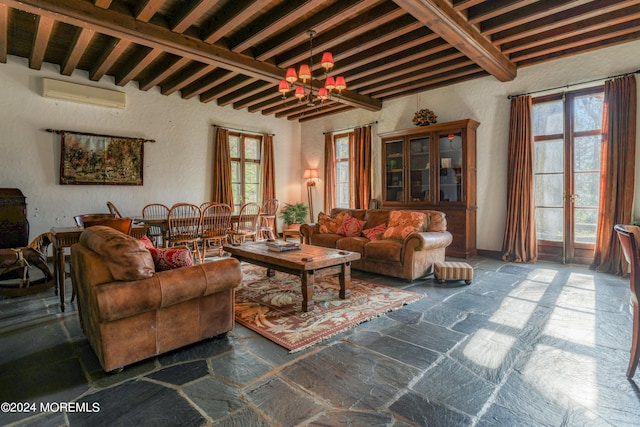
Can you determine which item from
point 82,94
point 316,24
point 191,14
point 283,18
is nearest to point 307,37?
point 316,24

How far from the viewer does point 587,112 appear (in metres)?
4.73

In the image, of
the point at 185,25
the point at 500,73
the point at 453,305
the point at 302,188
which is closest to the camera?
the point at 453,305

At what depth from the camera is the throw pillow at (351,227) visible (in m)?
4.93

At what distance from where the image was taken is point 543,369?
2.02 m

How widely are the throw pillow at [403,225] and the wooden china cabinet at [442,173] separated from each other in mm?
1437

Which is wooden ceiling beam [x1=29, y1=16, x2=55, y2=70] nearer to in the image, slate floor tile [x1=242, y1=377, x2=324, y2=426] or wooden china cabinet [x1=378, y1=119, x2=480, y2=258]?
slate floor tile [x1=242, y1=377, x2=324, y2=426]

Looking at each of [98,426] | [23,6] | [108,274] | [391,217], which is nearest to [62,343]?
[108,274]

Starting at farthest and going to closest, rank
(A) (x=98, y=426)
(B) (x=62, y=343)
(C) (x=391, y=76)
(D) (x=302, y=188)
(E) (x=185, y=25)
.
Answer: (D) (x=302, y=188) < (C) (x=391, y=76) < (E) (x=185, y=25) < (B) (x=62, y=343) < (A) (x=98, y=426)

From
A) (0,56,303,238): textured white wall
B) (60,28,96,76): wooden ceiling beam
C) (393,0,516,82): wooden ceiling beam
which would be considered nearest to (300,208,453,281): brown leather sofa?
(393,0,516,82): wooden ceiling beam

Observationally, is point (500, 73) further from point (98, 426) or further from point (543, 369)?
point (98, 426)

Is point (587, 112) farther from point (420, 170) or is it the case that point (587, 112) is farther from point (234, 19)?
point (234, 19)

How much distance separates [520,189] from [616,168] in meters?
1.13

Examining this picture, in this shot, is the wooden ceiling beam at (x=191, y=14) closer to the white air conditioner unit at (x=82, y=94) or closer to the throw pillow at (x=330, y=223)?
the white air conditioner unit at (x=82, y=94)

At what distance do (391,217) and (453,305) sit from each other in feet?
5.61
